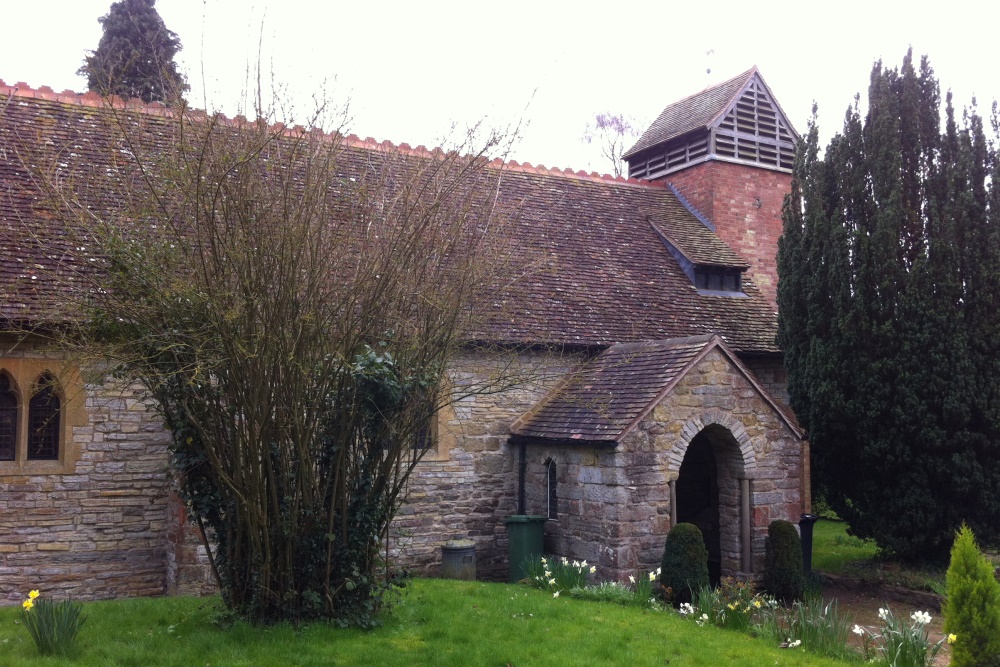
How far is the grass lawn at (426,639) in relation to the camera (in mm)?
7152

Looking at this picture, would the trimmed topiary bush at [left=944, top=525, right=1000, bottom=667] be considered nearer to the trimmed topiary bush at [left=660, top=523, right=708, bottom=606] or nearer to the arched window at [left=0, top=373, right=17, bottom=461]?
the trimmed topiary bush at [left=660, top=523, right=708, bottom=606]

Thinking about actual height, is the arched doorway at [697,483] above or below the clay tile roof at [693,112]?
below

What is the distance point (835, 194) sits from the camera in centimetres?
1407

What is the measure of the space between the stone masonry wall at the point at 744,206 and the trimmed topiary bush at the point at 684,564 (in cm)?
840

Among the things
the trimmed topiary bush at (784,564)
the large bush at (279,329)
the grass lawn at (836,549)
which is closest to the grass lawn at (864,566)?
the grass lawn at (836,549)

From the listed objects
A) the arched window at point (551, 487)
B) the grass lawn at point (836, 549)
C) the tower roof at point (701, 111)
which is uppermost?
the tower roof at point (701, 111)

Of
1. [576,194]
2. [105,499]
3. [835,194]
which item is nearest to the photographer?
[105,499]

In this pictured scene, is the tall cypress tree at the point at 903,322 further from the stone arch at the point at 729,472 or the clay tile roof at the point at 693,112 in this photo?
the clay tile roof at the point at 693,112

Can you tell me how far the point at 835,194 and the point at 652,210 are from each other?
15.1 ft

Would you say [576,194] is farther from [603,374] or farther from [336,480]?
[336,480]

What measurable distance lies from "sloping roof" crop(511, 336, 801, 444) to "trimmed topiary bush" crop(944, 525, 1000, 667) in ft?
14.0

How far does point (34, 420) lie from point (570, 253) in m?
8.77

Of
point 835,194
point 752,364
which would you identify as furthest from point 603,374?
point 835,194

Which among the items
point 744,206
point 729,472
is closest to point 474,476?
point 729,472
